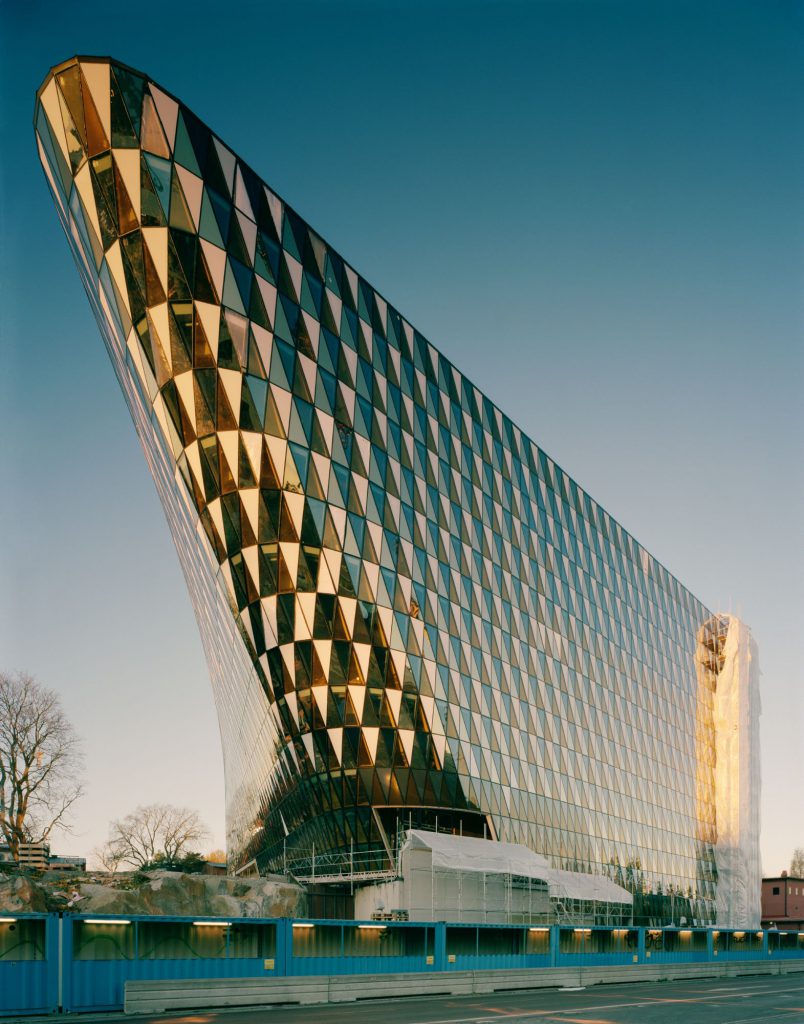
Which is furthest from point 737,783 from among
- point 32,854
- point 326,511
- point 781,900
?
point 326,511

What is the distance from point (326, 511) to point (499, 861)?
19.1 metres

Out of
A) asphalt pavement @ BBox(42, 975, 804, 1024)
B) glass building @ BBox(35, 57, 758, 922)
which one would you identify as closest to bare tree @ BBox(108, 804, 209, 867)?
glass building @ BBox(35, 57, 758, 922)

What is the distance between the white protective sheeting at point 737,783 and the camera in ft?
287

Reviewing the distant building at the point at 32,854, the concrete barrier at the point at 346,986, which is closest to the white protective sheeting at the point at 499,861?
the concrete barrier at the point at 346,986

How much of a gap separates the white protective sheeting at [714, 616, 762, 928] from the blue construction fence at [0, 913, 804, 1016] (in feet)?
186

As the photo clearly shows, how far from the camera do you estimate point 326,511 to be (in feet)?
131

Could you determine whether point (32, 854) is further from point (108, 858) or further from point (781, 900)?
point (781, 900)

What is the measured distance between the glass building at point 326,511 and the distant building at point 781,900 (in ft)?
149

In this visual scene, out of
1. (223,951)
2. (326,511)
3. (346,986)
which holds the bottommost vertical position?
(346,986)

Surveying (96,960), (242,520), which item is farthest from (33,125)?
(96,960)

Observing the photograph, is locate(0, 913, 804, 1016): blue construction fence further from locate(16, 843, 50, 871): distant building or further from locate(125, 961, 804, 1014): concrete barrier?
locate(16, 843, 50, 871): distant building

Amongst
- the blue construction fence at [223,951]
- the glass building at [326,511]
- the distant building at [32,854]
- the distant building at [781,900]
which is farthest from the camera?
the distant building at [781,900]

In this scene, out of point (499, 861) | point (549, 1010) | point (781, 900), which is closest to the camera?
point (549, 1010)

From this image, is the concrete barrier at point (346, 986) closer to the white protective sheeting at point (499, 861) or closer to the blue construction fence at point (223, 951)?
the blue construction fence at point (223, 951)
